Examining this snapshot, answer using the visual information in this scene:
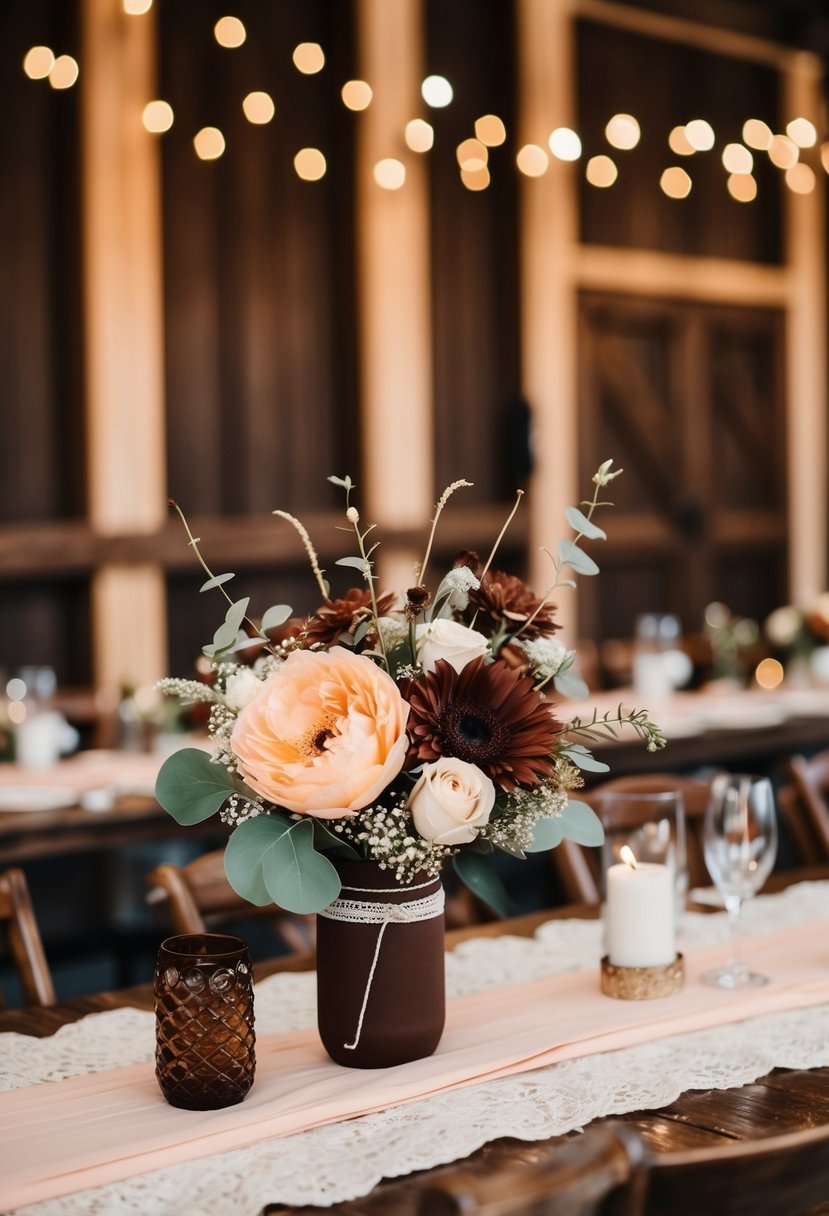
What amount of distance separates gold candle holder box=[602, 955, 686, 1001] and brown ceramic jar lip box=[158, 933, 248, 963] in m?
0.51

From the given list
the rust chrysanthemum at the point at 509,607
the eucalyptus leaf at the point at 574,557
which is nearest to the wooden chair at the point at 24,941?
the rust chrysanthemum at the point at 509,607

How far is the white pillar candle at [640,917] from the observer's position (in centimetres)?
171

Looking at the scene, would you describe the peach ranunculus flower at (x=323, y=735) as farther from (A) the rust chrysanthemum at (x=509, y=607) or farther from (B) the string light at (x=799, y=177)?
(B) the string light at (x=799, y=177)

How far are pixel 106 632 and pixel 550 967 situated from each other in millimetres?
4026

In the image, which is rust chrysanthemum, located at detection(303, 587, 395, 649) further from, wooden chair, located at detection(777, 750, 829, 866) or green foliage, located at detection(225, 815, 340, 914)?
wooden chair, located at detection(777, 750, 829, 866)

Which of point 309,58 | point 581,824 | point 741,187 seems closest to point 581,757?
point 581,824

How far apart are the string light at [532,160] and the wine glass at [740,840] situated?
5.40 meters

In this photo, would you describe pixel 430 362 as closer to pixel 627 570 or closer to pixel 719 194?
pixel 627 570

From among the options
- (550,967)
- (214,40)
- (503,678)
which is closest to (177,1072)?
(503,678)

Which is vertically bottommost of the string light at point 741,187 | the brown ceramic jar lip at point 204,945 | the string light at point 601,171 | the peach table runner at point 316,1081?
the peach table runner at point 316,1081

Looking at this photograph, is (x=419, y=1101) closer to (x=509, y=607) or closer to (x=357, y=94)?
(x=509, y=607)

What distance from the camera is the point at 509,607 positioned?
5.20 feet

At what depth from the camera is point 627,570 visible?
7574mm

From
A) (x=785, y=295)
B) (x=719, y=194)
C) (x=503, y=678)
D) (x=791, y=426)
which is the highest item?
(x=719, y=194)
